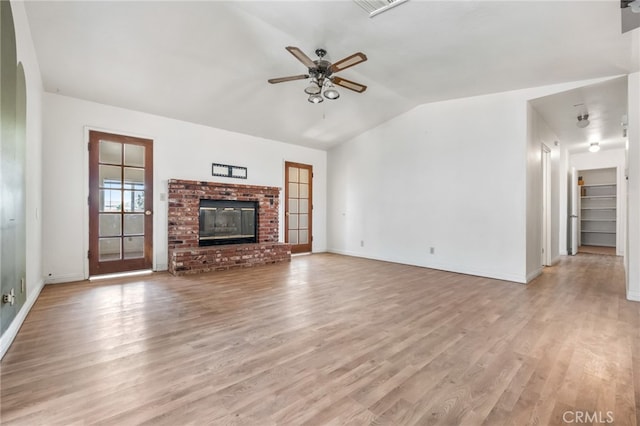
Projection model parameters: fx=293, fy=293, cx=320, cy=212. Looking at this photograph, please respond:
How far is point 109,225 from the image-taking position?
4.67 m

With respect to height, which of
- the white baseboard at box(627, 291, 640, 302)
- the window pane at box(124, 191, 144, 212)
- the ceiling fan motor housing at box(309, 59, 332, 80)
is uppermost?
the ceiling fan motor housing at box(309, 59, 332, 80)

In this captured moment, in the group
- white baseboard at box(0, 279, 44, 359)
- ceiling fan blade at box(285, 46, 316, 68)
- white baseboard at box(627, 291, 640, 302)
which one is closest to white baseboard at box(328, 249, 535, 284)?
white baseboard at box(627, 291, 640, 302)

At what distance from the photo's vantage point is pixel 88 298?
354 cm

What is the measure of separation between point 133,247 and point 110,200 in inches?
32.9

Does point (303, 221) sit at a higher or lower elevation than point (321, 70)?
lower

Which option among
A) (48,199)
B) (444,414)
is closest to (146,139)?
(48,199)

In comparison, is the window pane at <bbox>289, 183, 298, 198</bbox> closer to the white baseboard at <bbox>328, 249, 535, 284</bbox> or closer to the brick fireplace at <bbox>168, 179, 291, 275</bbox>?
the brick fireplace at <bbox>168, 179, 291, 275</bbox>

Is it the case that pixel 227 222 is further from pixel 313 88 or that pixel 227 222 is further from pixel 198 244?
pixel 313 88

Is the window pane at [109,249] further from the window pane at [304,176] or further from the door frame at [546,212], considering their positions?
the door frame at [546,212]

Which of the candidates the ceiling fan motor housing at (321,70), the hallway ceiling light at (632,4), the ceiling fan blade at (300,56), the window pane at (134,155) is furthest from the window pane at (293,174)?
the hallway ceiling light at (632,4)

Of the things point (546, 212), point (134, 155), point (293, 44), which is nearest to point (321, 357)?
point (293, 44)

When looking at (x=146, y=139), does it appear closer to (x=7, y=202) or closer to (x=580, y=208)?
(x=7, y=202)

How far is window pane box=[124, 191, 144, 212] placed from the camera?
482 cm

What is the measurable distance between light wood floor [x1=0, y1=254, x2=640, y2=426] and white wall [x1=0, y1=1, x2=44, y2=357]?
19cm
